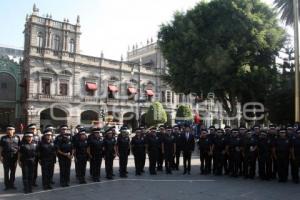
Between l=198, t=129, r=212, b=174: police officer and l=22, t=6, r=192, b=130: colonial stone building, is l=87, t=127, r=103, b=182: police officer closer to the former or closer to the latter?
l=198, t=129, r=212, b=174: police officer

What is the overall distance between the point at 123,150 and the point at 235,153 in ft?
13.0

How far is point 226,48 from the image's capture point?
21594 mm

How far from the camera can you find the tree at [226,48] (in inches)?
842

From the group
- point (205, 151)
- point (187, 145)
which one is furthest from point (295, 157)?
point (187, 145)

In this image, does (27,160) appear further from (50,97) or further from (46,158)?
(50,97)

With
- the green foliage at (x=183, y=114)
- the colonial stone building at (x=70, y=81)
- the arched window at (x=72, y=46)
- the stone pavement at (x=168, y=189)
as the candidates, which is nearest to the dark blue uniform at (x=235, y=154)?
the stone pavement at (x=168, y=189)

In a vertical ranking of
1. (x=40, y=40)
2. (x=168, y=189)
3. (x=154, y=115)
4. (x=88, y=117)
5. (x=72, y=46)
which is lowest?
(x=168, y=189)

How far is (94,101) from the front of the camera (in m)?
40.0

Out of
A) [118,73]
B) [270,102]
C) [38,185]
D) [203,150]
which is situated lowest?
[38,185]

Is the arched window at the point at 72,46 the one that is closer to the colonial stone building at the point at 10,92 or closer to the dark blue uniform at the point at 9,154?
the colonial stone building at the point at 10,92

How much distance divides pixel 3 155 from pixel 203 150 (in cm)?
677

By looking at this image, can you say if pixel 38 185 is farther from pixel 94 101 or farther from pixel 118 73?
pixel 118 73

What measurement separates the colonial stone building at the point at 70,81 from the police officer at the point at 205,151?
20791mm

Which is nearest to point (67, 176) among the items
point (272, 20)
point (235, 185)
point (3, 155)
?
point (3, 155)
